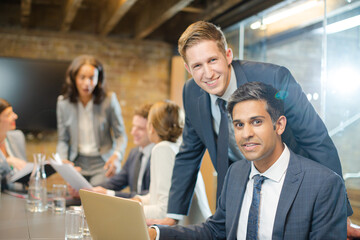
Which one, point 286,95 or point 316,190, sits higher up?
point 286,95

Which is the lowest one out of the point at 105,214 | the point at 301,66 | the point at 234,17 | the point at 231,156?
the point at 105,214

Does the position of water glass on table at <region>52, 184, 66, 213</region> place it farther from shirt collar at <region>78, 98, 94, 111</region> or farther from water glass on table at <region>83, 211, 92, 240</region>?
shirt collar at <region>78, 98, 94, 111</region>

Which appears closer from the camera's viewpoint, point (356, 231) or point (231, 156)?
point (356, 231)

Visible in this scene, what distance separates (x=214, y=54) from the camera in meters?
1.78

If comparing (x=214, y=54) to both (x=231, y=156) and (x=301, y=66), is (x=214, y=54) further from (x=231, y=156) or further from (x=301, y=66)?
(x=301, y=66)

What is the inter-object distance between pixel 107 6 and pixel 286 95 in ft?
13.1

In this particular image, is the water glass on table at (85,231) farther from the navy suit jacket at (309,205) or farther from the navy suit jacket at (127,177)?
the navy suit jacket at (127,177)

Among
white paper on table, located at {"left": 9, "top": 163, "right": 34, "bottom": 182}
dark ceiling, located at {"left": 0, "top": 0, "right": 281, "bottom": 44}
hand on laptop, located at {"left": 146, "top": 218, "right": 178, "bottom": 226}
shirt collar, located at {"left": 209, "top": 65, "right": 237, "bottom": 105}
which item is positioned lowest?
hand on laptop, located at {"left": 146, "top": 218, "right": 178, "bottom": 226}

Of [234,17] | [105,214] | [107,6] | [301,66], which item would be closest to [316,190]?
[105,214]

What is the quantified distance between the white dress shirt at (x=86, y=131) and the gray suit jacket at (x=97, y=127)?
0.11 ft

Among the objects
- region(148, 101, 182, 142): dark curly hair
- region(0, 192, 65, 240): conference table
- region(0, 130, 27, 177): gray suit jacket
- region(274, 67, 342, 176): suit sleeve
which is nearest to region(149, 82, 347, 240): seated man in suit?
region(274, 67, 342, 176): suit sleeve

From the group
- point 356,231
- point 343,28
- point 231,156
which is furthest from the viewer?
point 343,28

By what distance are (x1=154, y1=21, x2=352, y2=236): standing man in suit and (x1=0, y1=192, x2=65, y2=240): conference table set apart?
0.48 meters

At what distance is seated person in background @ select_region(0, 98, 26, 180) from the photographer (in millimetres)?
3113
